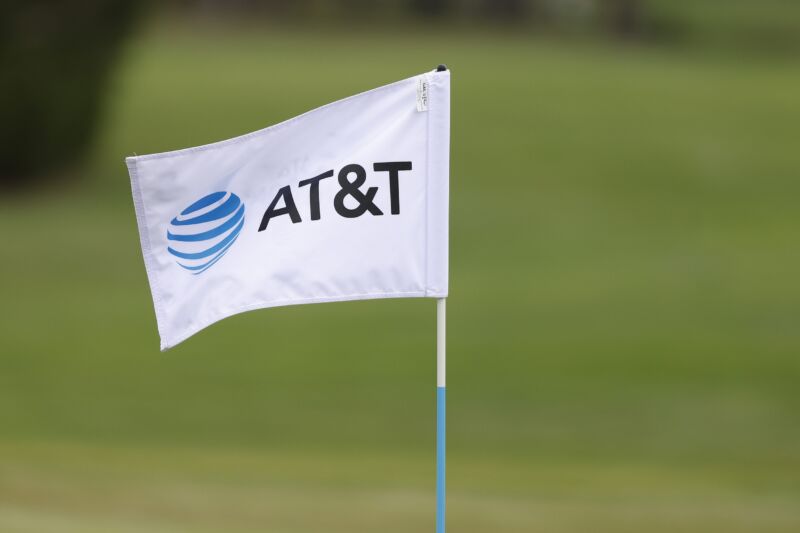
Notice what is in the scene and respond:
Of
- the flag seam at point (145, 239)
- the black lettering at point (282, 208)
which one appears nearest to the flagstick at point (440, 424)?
the black lettering at point (282, 208)

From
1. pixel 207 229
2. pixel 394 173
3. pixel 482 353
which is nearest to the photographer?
pixel 394 173

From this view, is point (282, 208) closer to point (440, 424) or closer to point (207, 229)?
point (207, 229)

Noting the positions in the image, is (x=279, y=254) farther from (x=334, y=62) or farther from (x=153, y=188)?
(x=334, y=62)

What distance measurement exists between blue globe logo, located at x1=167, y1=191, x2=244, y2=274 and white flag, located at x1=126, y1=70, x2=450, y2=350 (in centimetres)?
2

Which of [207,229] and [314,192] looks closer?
[314,192]

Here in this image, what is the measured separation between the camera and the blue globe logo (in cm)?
589

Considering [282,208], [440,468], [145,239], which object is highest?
[282,208]

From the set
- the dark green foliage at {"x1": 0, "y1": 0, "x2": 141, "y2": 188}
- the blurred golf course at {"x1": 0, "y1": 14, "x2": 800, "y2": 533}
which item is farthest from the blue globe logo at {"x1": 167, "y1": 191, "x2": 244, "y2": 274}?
the dark green foliage at {"x1": 0, "y1": 0, "x2": 141, "y2": 188}

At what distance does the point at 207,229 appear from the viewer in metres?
5.91

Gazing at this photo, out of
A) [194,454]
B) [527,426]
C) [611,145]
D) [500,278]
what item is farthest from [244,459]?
[611,145]

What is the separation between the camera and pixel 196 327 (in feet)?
19.0

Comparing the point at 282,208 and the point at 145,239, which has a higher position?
the point at 282,208

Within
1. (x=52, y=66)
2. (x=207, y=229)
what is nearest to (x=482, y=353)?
(x=52, y=66)

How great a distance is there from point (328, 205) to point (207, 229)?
543 millimetres
